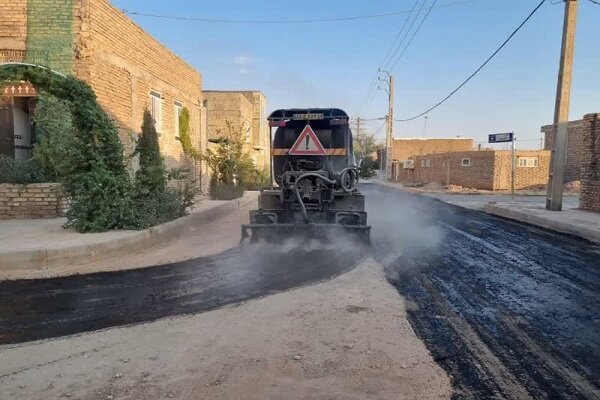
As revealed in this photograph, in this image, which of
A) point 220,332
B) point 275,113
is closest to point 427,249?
point 275,113

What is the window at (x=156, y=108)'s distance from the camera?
57.9 ft

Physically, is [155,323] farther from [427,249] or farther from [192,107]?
[192,107]

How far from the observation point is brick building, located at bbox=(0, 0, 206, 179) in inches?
490

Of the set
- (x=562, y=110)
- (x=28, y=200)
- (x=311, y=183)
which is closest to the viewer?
(x=311, y=183)

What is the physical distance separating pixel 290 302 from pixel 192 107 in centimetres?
1854

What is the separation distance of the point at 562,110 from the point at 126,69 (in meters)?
14.8

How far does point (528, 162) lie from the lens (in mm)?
35375

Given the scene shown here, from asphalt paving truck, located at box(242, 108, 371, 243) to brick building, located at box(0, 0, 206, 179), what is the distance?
173 inches

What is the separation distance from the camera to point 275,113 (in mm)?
10336

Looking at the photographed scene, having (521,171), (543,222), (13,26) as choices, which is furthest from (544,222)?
(521,171)

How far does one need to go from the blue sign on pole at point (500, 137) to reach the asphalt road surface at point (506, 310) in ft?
33.8

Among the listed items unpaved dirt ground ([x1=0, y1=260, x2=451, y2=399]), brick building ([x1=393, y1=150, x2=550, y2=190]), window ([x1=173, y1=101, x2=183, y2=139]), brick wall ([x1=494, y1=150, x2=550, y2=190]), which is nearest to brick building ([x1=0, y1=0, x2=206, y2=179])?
window ([x1=173, y1=101, x2=183, y2=139])

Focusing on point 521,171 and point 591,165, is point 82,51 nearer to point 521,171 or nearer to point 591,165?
point 591,165

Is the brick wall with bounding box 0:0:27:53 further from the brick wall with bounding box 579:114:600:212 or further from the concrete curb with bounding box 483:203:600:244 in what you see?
the brick wall with bounding box 579:114:600:212
